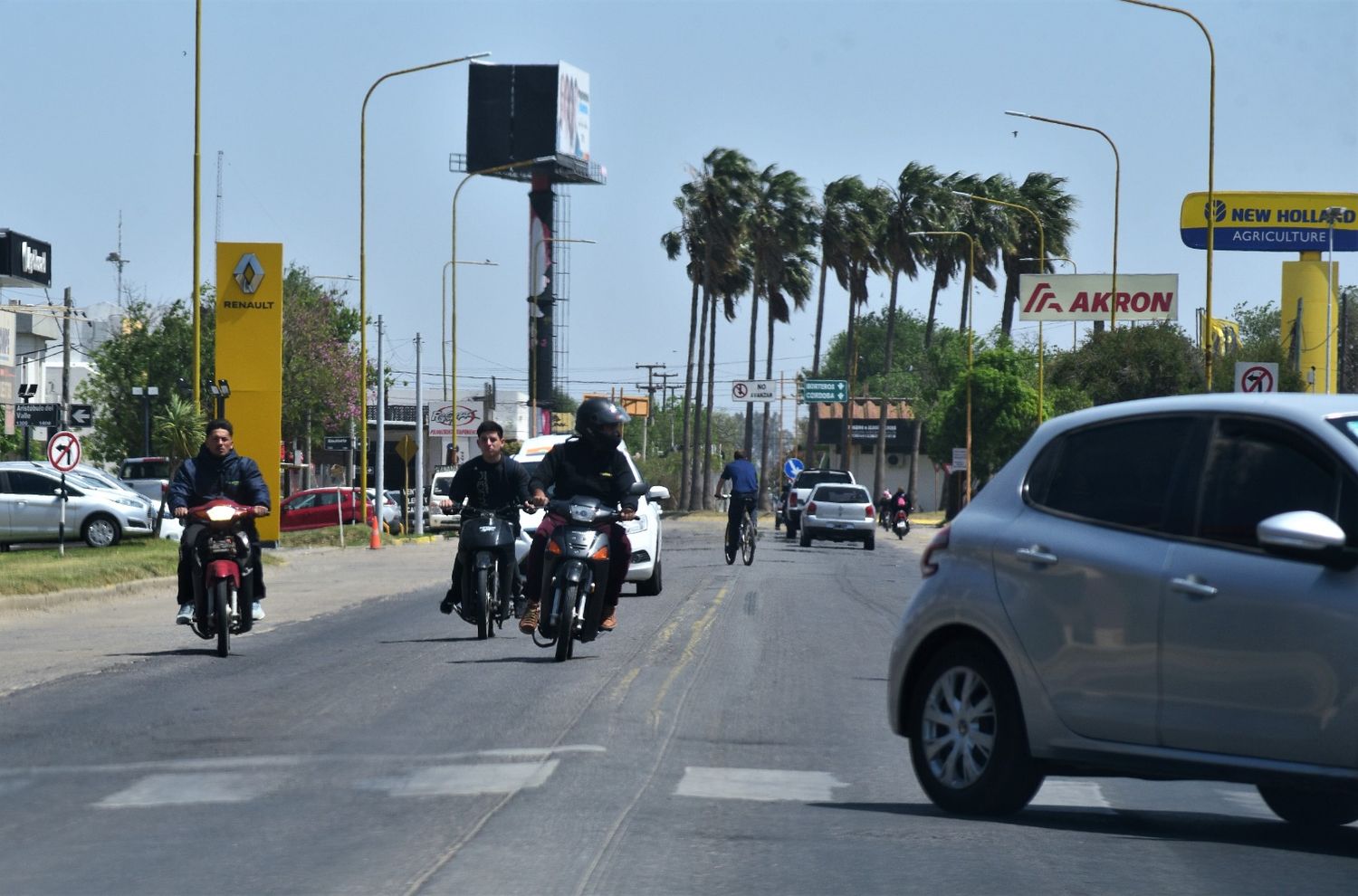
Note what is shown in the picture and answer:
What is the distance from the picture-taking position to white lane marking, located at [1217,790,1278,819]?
815 centimetres

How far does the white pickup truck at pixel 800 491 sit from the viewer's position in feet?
174

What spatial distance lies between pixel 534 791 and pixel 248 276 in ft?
98.8

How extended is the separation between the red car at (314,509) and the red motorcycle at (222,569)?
37.5 metres

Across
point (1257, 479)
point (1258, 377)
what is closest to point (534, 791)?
point (1257, 479)

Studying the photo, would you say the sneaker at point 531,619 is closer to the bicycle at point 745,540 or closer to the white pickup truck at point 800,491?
the bicycle at point 745,540

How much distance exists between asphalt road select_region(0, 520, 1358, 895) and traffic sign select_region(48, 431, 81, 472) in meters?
16.5

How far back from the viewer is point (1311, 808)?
7578 mm

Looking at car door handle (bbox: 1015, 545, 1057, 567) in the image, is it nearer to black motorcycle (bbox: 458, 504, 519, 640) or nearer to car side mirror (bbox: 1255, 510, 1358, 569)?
car side mirror (bbox: 1255, 510, 1358, 569)

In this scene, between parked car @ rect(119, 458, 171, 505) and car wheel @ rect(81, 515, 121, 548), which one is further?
parked car @ rect(119, 458, 171, 505)

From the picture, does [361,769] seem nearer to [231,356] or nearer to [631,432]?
[231,356]

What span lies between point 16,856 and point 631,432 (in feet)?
524

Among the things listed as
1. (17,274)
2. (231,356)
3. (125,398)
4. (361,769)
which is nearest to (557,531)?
(361,769)

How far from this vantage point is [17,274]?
6438cm

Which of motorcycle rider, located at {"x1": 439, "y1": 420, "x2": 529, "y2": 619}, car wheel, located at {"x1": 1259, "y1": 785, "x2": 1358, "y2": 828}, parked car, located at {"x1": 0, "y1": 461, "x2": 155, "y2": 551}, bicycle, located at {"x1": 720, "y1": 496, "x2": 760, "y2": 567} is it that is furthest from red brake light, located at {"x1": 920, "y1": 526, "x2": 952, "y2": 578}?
parked car, located at {"x1": 0, "y1": 461, "x2": 155, "y2": 551}
